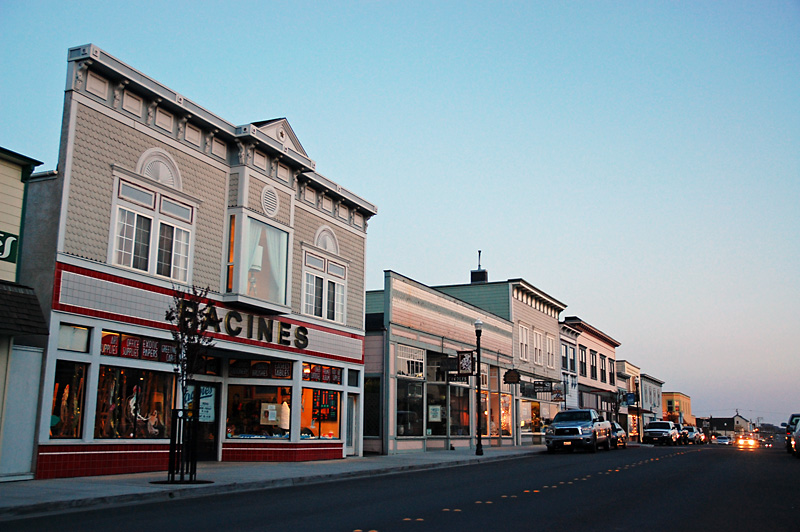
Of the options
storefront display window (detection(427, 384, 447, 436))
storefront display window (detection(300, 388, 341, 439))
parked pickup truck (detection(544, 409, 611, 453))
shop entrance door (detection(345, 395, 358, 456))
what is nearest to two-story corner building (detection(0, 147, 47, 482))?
storefront display window (detection(300, 388, 341, 439))

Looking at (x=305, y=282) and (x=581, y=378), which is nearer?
(x=305, y=282)

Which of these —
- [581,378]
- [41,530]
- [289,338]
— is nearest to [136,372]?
[289,338]

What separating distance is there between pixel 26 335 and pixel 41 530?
730 centimetres

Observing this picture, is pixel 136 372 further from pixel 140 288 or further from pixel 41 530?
pixel 41 530

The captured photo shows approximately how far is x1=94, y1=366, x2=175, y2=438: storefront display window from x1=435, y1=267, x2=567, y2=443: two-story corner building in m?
26.6

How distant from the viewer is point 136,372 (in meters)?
18.4

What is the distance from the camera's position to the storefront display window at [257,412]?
22.8 m

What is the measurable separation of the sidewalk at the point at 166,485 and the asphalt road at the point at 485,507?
67 cm

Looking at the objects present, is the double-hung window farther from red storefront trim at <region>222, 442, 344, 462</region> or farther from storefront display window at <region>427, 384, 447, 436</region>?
storefront display window at <region>427, 384, 447, 436</region>

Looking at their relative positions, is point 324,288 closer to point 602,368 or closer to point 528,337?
point 528,337

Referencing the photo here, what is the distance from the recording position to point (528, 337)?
4603cm

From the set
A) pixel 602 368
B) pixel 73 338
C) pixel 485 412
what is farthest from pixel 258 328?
pixel 602 368

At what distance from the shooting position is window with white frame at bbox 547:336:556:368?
163ft

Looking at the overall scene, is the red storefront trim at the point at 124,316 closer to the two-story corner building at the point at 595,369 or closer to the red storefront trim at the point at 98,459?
the red storefront trim at the point at 98,459
